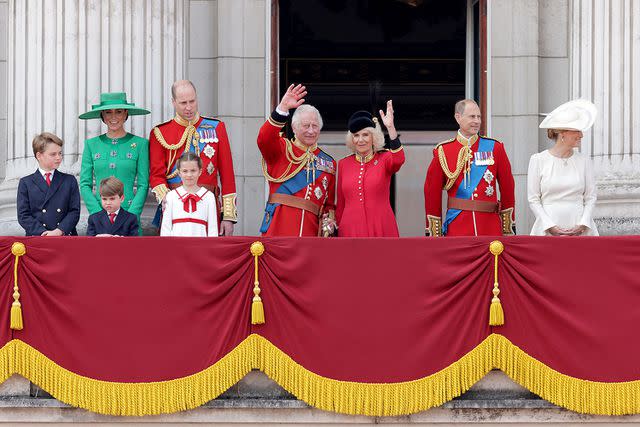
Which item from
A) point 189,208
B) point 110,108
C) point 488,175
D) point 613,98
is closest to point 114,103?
point 110,108

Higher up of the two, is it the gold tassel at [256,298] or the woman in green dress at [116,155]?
the woman in green dress at [116,155]

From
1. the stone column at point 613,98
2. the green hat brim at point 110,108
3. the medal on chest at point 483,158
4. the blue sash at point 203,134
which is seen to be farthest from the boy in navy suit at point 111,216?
the stone column at point 613,98

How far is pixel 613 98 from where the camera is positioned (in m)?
13.2

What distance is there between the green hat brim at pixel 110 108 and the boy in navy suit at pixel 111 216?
0.72 meters

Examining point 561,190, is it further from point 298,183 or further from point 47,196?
point 47,196

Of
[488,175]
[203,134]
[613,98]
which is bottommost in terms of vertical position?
[488,175]

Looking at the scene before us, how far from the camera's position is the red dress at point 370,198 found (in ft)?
37.8

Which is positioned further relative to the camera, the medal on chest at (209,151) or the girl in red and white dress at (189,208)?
the medal on chest at (209,151)

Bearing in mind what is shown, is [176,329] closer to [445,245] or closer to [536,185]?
[445,245]

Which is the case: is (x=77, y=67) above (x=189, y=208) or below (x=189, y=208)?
above

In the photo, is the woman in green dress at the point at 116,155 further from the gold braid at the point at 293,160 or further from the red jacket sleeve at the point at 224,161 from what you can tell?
the gold braid at the point at 293,160

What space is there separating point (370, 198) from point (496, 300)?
60.5 inches

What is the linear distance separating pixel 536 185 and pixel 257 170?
3.49 meters

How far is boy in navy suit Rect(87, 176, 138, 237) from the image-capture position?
11.2 m
